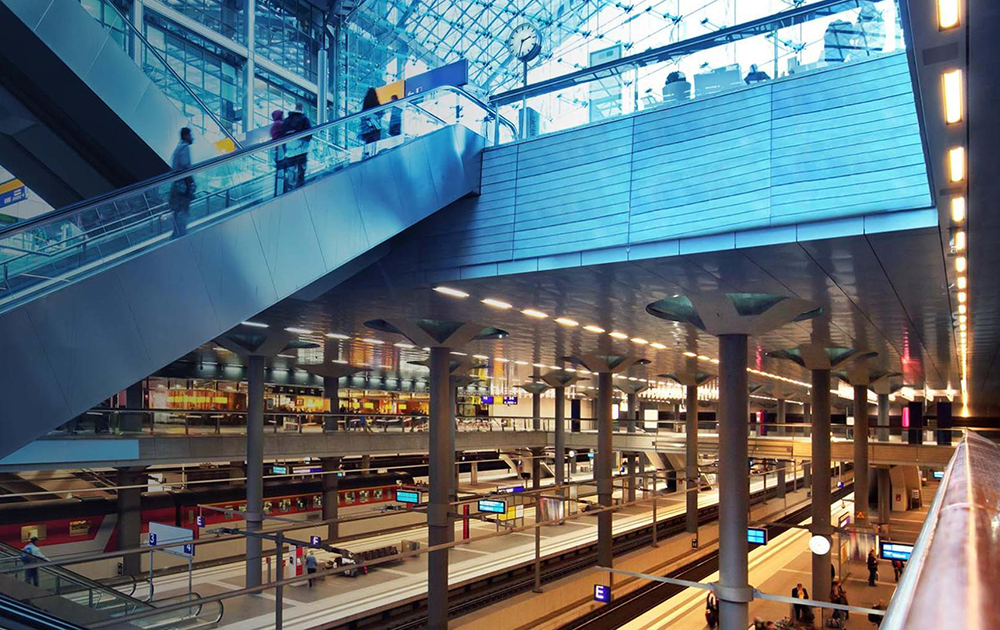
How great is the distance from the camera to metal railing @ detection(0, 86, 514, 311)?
6.88 metres

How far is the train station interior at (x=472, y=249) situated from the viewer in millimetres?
6996

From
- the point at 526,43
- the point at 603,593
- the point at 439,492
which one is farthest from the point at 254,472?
the point at 526,43

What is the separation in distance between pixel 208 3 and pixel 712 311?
65.9 feet

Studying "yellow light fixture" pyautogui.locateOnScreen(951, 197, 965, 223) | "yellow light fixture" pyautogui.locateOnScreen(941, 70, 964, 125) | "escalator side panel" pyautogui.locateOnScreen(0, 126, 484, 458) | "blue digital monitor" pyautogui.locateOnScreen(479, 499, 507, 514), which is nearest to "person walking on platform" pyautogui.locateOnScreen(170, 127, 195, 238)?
"escalator side panel" pyautogui.locateOnScreen(0, 126, 484, 458)

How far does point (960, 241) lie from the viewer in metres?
8.62

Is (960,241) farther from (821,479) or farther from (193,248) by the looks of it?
(821,479)

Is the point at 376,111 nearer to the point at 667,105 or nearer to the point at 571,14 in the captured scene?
the point at 667,105

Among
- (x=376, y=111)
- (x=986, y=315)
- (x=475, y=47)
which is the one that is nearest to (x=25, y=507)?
(x=376, y=111)

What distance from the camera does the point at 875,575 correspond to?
2875cm

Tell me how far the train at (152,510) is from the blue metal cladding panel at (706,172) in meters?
13.6

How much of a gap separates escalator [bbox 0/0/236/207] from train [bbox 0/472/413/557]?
37.2ft

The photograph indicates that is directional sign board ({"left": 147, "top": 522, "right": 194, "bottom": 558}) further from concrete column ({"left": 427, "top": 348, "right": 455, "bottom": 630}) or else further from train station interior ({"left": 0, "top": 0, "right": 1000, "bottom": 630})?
concrete column ({"left": 427, "top": 348, "right": 455, "bottom": 630})

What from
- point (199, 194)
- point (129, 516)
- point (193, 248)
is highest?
point (199, 194)

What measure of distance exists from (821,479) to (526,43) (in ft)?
57.2
